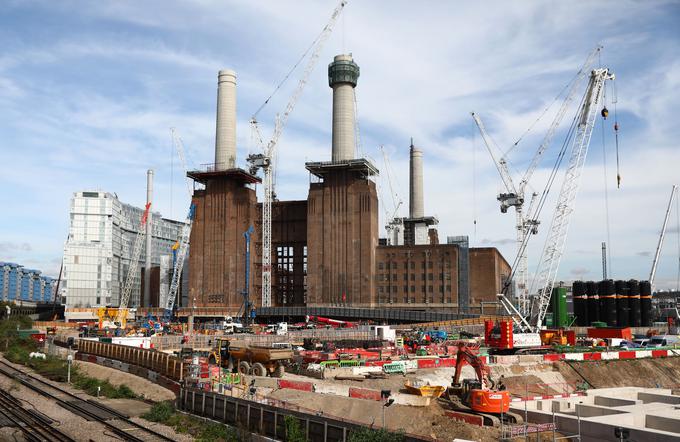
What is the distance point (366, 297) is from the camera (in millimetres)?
154750

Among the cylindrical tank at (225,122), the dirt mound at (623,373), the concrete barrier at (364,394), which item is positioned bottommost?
the dirt mound at (623,373)

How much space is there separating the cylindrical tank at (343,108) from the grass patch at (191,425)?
12200 cm

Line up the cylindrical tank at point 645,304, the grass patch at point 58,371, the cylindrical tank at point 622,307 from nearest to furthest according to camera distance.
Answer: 1. the grass patch at point 58,371
2. the cylindrical tank at point 622,307
3. the cylindrical tank at point 645,304

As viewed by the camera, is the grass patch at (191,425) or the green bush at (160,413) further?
the green bush at (160,413)

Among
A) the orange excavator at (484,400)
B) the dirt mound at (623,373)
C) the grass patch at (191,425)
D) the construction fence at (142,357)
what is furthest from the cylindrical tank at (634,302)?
the grass patch at (191,425)

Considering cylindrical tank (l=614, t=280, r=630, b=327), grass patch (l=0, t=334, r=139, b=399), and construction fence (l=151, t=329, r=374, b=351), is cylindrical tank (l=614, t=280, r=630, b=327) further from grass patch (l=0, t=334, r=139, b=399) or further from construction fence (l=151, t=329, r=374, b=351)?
grass patch (l=0, t=334, r=139, b=399)

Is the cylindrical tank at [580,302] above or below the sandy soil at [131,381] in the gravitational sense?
above

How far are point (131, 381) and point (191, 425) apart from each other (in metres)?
19.0

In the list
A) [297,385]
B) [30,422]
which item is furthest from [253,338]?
[30,422]

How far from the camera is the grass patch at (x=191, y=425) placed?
35.1 meters

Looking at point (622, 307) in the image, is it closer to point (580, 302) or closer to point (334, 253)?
point (580, 302)

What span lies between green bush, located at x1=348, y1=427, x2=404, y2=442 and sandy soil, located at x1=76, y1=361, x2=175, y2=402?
2254 cm

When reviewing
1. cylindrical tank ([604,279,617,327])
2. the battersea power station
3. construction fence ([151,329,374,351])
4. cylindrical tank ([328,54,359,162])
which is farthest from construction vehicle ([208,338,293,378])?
cylindrical tank ([328,54,359,162])

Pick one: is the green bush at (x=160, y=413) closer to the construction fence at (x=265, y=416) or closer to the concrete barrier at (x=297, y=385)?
the construction fence at (x=265, y=416)
